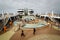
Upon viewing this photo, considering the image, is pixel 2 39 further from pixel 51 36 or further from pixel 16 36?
pixel 51 36

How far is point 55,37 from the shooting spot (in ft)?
32.4

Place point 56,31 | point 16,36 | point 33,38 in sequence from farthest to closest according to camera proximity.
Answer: point 56,31 → point 16,36 → point 33,38

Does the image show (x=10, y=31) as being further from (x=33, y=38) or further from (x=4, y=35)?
(x=33, y=38)

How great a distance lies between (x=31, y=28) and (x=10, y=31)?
236cm

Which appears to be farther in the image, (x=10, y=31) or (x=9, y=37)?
(x=10, y=31)

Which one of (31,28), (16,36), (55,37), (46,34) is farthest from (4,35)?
(55,37)

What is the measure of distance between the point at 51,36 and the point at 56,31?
4.45 feet

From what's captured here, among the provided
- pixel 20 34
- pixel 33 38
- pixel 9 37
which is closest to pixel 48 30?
pixel 33 38

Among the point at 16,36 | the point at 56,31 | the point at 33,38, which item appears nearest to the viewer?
the point at 33,38

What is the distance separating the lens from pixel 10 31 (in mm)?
11523

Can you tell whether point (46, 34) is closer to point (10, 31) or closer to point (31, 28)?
point (31, 28)

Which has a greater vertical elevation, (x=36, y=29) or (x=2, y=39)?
(x=36, y=29)

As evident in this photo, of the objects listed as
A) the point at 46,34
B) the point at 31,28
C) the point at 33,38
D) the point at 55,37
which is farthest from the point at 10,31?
the point at 55,37

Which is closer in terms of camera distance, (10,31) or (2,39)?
(2,39)
